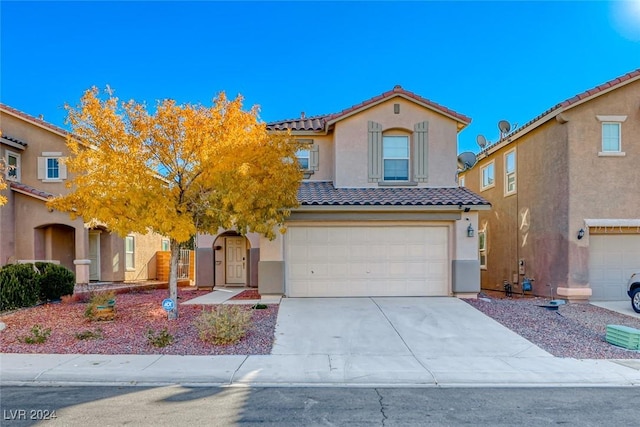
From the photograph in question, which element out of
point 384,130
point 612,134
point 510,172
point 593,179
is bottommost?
point 593,179

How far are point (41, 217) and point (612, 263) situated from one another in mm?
20291

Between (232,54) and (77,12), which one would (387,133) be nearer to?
(232,54)

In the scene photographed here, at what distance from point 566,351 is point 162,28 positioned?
49.4ft

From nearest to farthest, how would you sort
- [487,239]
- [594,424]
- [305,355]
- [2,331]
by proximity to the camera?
[594,424] < [305,355] < [2,331] < [487,239]

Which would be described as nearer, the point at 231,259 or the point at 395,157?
the point at 395,157

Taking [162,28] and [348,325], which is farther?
[162,28]

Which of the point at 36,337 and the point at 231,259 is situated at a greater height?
the point at 231,259

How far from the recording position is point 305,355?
7945 millimetres

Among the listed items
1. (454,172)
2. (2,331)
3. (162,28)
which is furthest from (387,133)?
(2,331)

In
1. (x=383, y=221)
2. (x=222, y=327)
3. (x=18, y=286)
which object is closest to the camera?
(x=222, y=327)

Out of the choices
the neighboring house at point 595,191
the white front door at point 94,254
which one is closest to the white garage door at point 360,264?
the neighboring house at point 595,191

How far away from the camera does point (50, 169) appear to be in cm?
1806

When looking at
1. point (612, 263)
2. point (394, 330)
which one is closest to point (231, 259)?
point (394, 330)

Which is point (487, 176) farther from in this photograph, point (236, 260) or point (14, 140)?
point (14, 140)
